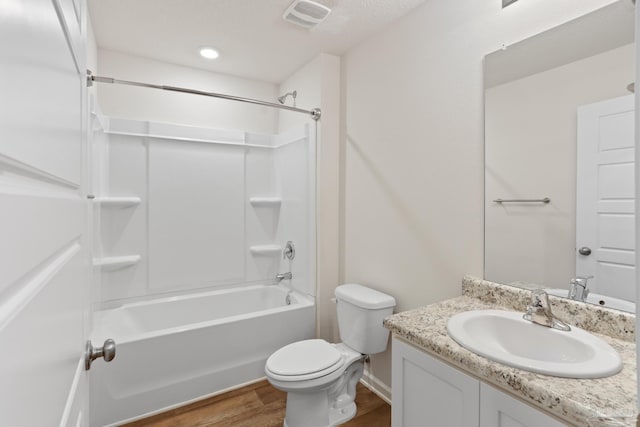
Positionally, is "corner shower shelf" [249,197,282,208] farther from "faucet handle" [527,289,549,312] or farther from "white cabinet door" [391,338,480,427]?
"faucet handle" [527,289,549,312]

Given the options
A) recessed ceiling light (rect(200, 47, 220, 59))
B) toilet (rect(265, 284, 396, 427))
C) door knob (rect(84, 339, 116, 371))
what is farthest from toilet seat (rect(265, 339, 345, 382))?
recessed ceiling light (rect(200, 47, 220, 59))

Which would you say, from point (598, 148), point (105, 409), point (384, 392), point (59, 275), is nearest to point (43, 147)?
point (59, 275)

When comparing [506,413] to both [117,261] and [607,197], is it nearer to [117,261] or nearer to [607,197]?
[607,197]

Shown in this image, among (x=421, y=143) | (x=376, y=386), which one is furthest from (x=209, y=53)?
(x=376, y=386)

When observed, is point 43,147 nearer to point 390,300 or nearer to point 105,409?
point 390,300

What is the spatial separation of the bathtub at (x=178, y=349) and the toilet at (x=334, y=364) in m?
0.48

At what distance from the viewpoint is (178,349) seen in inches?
81.9

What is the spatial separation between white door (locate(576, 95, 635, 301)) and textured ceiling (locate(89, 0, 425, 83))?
1245mm

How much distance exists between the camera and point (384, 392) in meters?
2.19

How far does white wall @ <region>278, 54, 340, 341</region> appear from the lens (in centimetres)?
258

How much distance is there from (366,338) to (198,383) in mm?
1183

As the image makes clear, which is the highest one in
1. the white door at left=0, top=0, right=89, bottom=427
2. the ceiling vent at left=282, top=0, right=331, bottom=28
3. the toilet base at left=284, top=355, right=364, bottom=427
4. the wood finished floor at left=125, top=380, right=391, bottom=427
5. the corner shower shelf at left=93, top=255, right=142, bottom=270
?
the ceiling vent at left=282, top=0, right=331, bottom=28

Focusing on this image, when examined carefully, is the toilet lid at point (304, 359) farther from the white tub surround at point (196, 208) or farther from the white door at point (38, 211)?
the white door at point (38, 211)

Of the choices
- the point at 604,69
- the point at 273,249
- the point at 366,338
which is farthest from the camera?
the point at 273,249
